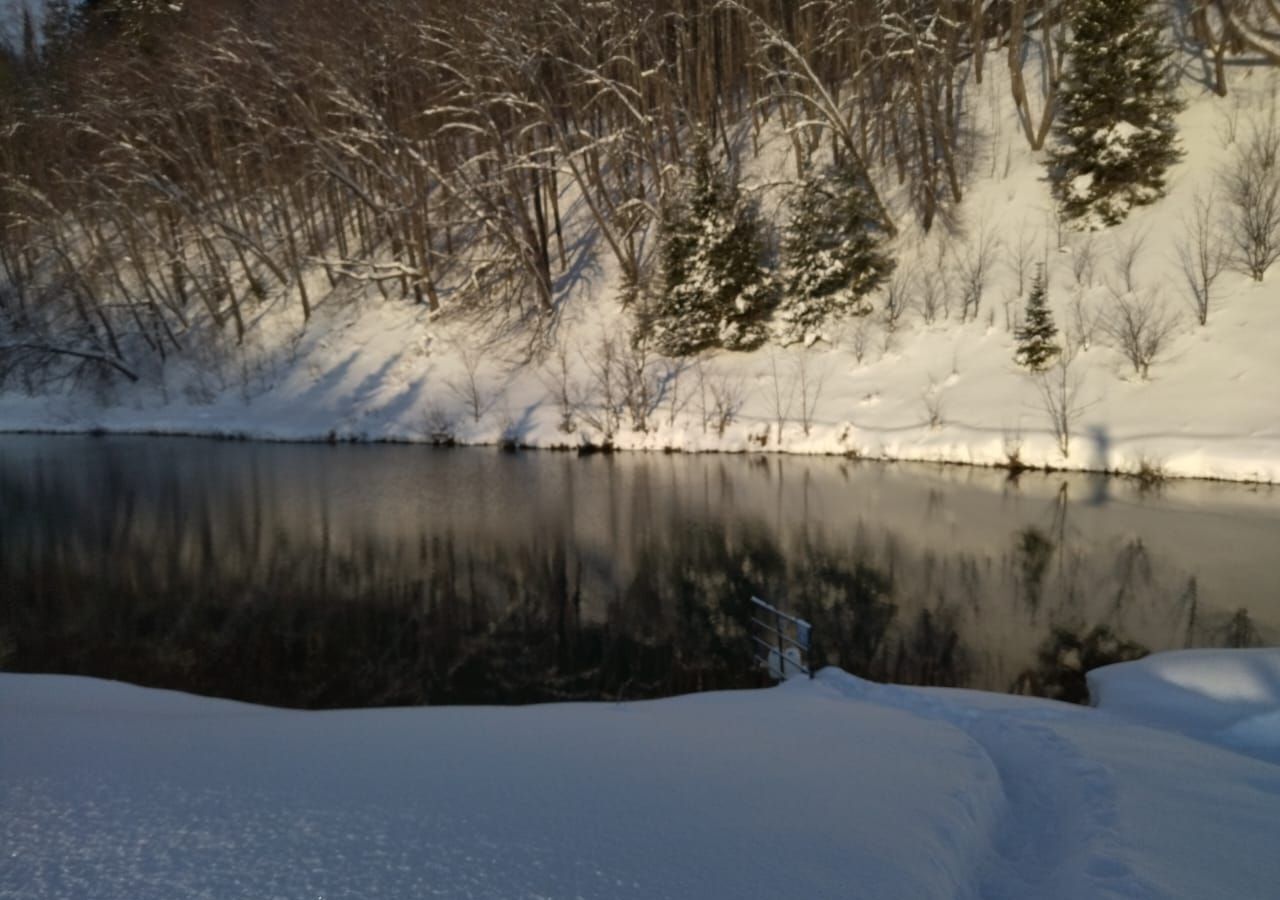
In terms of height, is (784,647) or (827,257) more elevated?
(827,257)

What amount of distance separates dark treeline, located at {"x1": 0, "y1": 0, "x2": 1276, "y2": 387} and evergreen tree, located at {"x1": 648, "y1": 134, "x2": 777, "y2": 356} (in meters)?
3.43

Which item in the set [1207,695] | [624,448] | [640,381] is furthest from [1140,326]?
[1207,695]

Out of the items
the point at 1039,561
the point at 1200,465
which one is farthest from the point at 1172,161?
the point at 1039,561

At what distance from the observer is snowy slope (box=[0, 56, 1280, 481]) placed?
67.3ft

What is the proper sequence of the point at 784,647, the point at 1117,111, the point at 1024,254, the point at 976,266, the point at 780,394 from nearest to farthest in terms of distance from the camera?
the point at 784,647 → the point at 1117,111 → the point at 1024,254 → the point at 976,266 → the point at 780,394

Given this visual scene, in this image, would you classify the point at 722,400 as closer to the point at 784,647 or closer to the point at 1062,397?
the point at 1062,397

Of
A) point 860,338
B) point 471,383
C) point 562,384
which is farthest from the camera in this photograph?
point 471,383

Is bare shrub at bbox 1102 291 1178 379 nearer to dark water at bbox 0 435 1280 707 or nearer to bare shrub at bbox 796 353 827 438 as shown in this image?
dark water at bbox 0 435 1280 707

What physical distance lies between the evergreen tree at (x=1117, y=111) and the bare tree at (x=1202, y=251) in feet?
4.97

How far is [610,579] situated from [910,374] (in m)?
14.8

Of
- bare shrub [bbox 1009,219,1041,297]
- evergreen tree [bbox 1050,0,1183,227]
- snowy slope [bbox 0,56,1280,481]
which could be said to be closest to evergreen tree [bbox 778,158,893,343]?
snowy slope [bbox 0,56,1280,481]

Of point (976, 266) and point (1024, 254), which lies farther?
point (976, 266)

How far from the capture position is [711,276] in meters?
29.4

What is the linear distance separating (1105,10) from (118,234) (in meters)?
43.3
